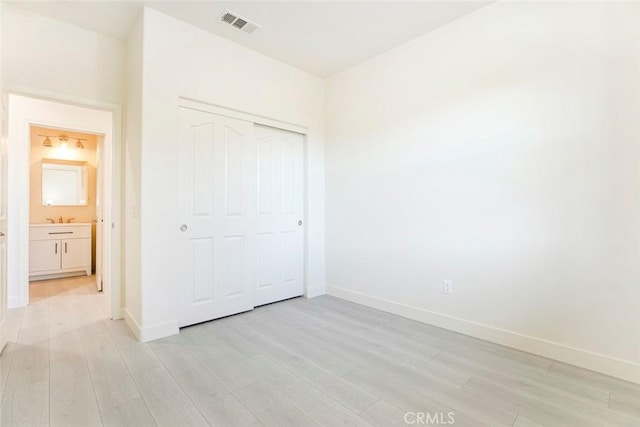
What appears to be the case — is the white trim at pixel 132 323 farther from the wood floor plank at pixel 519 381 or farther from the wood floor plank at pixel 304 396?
the wood floor plank at pixel 519 381

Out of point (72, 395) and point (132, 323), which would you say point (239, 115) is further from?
point (72, 395)

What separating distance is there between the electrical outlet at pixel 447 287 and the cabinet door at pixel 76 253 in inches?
208

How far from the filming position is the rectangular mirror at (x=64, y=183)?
4.83m

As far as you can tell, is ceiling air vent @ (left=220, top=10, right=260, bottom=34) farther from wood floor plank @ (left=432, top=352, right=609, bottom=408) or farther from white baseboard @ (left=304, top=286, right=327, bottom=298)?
wood floor plank @ (left=432, top=352, right=609, bottom=408)

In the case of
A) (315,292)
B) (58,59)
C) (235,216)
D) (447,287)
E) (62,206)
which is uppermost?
(58,59)

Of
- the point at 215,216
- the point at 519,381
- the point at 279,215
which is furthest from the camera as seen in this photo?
the point at 279,215

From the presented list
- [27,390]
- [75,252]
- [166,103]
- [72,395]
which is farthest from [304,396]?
[75,252]

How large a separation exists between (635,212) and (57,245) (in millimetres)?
6556

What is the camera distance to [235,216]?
10.2ft

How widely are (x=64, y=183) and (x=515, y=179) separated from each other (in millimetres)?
6382

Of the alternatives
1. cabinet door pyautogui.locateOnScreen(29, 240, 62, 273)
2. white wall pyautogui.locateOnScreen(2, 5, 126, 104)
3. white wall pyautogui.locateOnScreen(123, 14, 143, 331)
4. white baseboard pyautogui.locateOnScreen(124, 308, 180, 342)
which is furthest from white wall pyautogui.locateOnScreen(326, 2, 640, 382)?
cabinet door pyautogui.locateOnScreen(29, 240, 62, 273)

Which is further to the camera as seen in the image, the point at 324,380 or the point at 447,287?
the point at 447,287

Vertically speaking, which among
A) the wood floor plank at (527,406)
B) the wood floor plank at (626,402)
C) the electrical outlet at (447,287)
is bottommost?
the wood floor plank at (626,402)

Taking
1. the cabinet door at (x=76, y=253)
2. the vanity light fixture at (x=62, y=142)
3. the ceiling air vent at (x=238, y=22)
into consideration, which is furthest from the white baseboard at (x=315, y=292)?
the vanity light fixture at (x=62, y=142)
